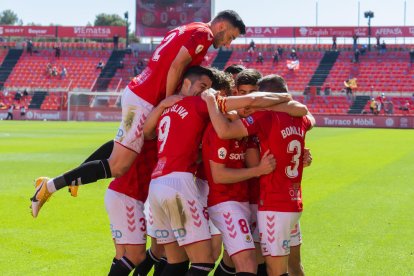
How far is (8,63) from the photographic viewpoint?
3009 inches

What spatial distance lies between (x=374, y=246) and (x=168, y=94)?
14.4ft

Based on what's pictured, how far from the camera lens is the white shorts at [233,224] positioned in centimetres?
634

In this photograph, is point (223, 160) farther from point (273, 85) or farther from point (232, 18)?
point (232, 18)

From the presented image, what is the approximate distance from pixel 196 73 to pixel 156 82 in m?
0.56

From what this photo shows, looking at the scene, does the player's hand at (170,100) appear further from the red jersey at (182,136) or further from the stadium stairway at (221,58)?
the stadium stairway at (221,58)

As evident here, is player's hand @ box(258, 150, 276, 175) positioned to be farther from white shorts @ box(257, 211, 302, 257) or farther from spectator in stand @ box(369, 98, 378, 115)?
spectator in stand @ box(369, 98, 378, 115)

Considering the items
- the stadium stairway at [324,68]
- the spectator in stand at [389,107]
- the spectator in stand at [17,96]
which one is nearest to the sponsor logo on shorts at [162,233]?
the spectator in stand at [389,107]

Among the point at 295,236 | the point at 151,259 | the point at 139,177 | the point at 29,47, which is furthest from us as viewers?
the point at 29,47

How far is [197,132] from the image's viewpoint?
21.8ft

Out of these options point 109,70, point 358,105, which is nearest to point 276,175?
point 358,105

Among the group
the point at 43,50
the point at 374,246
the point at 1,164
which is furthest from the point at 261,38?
the point at 374,246

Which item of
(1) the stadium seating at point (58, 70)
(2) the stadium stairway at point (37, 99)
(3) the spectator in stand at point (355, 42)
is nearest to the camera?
(2) the stadium stairway at point (37, 99)

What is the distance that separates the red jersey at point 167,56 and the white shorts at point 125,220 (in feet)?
3.37

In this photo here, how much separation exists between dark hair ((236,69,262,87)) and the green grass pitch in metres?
2.65
